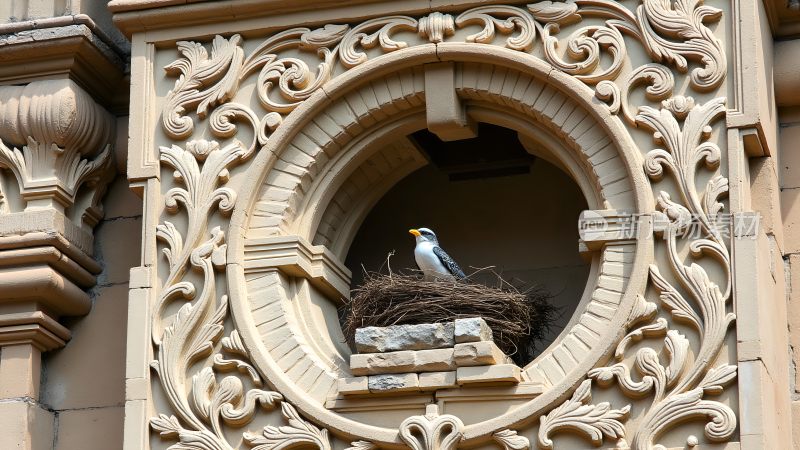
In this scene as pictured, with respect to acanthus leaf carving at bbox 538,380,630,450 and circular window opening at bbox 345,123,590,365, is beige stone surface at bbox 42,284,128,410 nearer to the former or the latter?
circular window opening at bbox 345,123,590,365

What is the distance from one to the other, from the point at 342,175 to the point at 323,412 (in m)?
1.16

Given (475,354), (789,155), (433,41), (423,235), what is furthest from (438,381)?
(789,155)

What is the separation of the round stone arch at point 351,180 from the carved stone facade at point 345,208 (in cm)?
1

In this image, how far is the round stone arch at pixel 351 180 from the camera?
7543mm

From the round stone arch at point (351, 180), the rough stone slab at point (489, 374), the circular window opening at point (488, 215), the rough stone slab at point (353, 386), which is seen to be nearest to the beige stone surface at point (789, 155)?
the round stone arch at point (351, 180)

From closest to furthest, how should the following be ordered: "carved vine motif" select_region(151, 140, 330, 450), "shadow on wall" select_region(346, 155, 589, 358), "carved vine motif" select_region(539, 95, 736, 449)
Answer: "carved vine motif" select_region(539, 95, 736, 449) < "carved vine motif" select_region(151, 140, 330, 450) < "shadow on wall" select_region(346, 155, 589, 358)

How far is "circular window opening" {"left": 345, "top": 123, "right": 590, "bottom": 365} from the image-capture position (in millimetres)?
8867

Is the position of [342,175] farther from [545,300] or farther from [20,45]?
[20,45]

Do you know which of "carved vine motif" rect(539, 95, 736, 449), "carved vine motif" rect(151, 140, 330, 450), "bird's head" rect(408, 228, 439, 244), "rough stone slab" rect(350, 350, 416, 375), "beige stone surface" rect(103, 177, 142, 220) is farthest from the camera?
"beige stone surface" rect(103, 177, 142, 220)

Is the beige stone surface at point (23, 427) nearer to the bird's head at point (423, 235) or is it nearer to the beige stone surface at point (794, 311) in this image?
the bird's head at point (423, 235)

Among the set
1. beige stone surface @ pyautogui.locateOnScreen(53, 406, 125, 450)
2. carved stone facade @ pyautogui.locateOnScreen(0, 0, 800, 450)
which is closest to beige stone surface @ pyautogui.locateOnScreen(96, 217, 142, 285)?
carved stone facade @ pyautogui.locateOnScreen(0, 0, 800, 450)

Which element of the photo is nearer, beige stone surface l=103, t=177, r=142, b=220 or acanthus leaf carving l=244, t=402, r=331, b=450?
acanthus leaf carving l=244, t=402, r=331, b=450

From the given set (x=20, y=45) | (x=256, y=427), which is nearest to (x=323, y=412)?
(x=256, y=427)

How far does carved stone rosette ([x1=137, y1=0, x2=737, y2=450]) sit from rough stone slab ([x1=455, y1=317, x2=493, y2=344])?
0.25m
